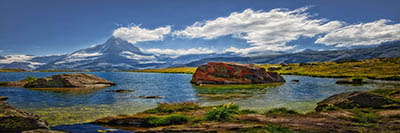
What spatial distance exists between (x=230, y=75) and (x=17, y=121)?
2438 inches

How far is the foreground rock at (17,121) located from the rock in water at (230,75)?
56.8 meters

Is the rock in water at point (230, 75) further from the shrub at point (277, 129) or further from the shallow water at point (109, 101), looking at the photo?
the shrub at point (277, 129)

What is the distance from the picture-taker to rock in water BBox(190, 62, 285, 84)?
71.6m

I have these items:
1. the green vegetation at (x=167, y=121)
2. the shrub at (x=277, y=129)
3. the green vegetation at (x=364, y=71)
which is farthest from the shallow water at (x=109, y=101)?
the green vegetation at (x=364, y=71)

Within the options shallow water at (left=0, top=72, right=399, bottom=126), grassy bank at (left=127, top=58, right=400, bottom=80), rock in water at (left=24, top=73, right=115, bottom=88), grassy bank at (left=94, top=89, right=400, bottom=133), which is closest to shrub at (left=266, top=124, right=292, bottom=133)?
grassy bank at (left=94, top=89, right=400, bottom=133)

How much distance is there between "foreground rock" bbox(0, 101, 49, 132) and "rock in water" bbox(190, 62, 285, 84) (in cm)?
5676

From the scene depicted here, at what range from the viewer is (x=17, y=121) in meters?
14.2

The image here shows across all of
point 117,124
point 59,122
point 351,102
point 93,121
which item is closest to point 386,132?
point 351,102

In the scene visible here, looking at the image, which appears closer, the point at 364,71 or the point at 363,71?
the point at 364,71

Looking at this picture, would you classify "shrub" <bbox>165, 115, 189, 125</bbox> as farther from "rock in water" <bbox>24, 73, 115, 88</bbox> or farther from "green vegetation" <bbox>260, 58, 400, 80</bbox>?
"green vegetation" <bbox>260, 58, 400, 80</bbox>

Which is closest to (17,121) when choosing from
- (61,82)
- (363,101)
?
(363,101)

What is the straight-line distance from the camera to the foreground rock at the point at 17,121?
13859mm

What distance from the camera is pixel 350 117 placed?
16.2m

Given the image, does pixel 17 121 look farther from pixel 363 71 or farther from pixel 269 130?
pixel 363 71
